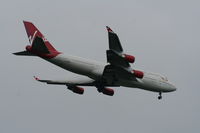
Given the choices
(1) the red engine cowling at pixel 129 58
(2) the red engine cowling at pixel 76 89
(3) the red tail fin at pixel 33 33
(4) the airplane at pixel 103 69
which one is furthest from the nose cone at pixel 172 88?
(3) the red tail fin at pixel 33 33

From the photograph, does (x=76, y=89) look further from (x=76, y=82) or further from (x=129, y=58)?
(x=129, y=58)

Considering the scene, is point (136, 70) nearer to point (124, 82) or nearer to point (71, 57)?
point (124, 82)

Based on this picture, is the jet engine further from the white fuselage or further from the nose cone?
the nose cone

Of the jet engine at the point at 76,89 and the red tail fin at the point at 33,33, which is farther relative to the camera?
the jet engine at the point at 76,89

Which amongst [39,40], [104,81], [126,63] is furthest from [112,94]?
[39,40]

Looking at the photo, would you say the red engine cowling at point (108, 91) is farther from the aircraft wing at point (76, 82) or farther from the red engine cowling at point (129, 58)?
the red engine cowling at point (129, 58)

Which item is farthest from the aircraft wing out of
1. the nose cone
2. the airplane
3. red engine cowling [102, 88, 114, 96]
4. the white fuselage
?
the nose cone

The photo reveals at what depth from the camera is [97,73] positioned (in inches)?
2512

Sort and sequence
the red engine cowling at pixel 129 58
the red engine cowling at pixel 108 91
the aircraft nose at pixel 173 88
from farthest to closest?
the aircraft nose at pixel 173 88
the red engine cowling at pixel 108 91
the red engine cowling at pixel 129 58

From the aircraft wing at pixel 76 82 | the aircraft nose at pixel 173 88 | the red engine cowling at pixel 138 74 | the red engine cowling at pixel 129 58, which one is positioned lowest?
the aircraft nose at pixel 173 88

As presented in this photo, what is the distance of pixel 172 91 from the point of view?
6988 cm

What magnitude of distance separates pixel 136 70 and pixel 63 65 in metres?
7.89

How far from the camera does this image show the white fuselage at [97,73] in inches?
2443

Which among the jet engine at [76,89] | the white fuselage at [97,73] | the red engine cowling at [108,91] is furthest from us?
the jet engine at [76,89]
